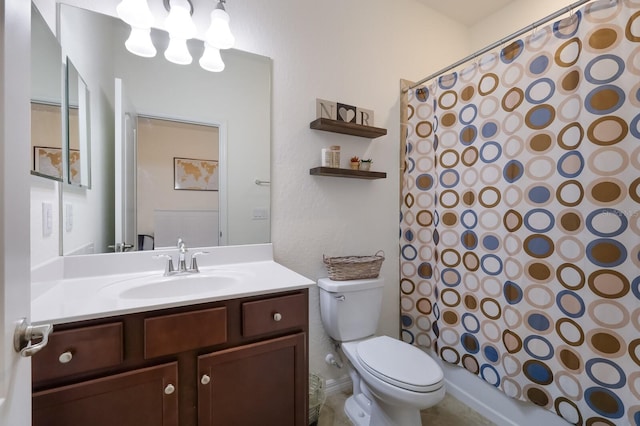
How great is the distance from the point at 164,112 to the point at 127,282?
81 cm

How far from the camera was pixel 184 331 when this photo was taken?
99cm

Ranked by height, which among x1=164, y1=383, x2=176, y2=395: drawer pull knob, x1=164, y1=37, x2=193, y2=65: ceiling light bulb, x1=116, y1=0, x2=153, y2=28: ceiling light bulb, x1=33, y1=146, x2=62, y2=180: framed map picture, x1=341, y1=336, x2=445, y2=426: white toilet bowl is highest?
x1=116, y1=0, x2=153, y2=28: ceiling light bulb

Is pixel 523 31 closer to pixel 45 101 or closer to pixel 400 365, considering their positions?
pixel 400 365

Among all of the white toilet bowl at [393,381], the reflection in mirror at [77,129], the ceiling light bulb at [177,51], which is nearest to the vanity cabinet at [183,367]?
the white toilet bowl at [393,381]

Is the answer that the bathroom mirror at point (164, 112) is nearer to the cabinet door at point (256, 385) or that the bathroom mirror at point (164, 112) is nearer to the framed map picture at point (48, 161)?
the framed map picture at point (48, 161)

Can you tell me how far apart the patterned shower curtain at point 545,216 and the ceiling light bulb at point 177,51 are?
145 centimetres

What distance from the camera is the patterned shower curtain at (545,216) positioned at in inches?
44.6

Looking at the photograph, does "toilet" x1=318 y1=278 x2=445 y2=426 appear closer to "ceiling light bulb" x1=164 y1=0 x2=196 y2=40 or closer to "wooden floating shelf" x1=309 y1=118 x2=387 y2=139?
"wooden floating shelf" x1=309 y1=118 x2=387 y2=139

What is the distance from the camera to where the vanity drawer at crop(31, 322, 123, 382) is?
815 millimetres

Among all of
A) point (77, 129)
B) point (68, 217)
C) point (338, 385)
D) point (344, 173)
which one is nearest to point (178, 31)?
point (77, 129)

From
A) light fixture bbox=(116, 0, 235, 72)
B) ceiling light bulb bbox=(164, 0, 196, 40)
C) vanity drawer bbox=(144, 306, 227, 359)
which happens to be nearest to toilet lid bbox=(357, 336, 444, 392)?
vanity drawer bbox=(144, 306, 227, 359)

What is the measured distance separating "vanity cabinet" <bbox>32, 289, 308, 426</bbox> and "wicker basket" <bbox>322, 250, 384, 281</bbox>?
1.59 feet

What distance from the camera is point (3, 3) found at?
0.50 m

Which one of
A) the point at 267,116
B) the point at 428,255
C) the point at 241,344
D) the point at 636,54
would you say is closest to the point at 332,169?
the point at 267,116
